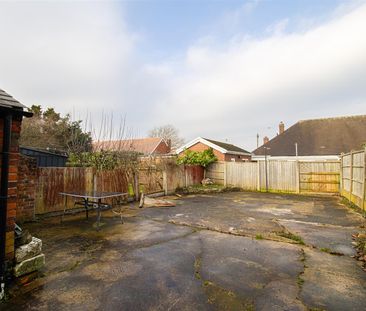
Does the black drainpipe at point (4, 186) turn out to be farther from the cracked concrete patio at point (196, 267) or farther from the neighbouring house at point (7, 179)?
the cracked concrete patio at point (196, 267)

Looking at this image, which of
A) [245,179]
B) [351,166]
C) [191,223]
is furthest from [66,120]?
[351,166]

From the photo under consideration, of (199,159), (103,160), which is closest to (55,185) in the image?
(103,160)

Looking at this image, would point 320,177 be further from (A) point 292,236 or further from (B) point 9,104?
(B) point 9,104

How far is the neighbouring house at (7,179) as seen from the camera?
97.4 inches

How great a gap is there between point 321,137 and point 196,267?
2067 cm

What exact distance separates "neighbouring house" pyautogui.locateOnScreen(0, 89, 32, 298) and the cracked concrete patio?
1.51ft

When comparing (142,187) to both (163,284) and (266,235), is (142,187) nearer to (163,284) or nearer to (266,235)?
(266,235)

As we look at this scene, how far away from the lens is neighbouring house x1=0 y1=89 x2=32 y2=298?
2.47 metres

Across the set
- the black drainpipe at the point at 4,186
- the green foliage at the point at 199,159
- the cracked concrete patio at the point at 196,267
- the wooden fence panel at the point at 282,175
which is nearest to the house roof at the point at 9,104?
the black drainpipe at the point at 4,186

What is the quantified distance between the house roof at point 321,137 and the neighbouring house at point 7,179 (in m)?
19.9

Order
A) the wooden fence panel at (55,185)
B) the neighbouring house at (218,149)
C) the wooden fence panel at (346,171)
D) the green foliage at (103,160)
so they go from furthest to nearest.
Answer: the neighbouring house at (218,149) < the green foliage at (103,160) < the wooden fence panel at (346,171) < the wooden fence panel at (55,185)

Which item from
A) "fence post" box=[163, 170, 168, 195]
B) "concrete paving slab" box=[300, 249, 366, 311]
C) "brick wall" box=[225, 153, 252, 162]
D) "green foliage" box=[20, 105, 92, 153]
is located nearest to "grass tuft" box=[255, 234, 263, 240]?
"concrete paving slab" box=[300, 249, 366, 311]

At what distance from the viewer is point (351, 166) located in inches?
339

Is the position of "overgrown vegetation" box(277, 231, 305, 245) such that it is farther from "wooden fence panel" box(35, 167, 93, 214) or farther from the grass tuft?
"wooden fence panel" box(35, 167, 93, 214)
